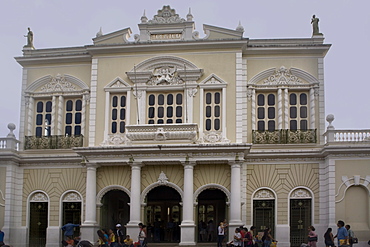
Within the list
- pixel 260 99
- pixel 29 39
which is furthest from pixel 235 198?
pixel 29 39

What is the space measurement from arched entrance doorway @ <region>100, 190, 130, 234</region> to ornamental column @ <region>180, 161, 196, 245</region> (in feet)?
13.9

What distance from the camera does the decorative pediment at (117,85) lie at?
29.5 m

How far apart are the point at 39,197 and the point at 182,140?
25.4 feet

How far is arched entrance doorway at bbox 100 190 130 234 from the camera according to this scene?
29.5m

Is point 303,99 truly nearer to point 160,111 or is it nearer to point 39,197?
point 160,111

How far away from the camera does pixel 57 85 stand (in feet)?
101

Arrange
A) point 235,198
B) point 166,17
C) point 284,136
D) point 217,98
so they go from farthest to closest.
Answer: point 166,17 → point 217,98 → point 284,136 → point 235,198

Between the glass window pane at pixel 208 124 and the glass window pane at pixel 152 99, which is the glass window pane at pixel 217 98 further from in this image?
the glass window pane at pixel 152 99

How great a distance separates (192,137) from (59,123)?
692 cm

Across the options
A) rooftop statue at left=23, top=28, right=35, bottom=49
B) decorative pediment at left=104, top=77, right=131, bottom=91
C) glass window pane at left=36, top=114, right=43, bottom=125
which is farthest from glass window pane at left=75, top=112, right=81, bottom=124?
rooftop statue at left=23, top=28, right=35, bottom=49

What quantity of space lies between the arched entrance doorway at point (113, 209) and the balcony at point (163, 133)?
3.70m

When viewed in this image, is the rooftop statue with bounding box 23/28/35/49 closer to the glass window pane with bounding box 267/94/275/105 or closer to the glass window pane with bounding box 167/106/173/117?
the glass window pane with bounding box 167/106/173/117

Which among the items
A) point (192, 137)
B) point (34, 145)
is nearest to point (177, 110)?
point (192, 137)

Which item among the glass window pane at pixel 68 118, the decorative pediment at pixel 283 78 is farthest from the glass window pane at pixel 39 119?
the decorative pediment at pixel 283 78
